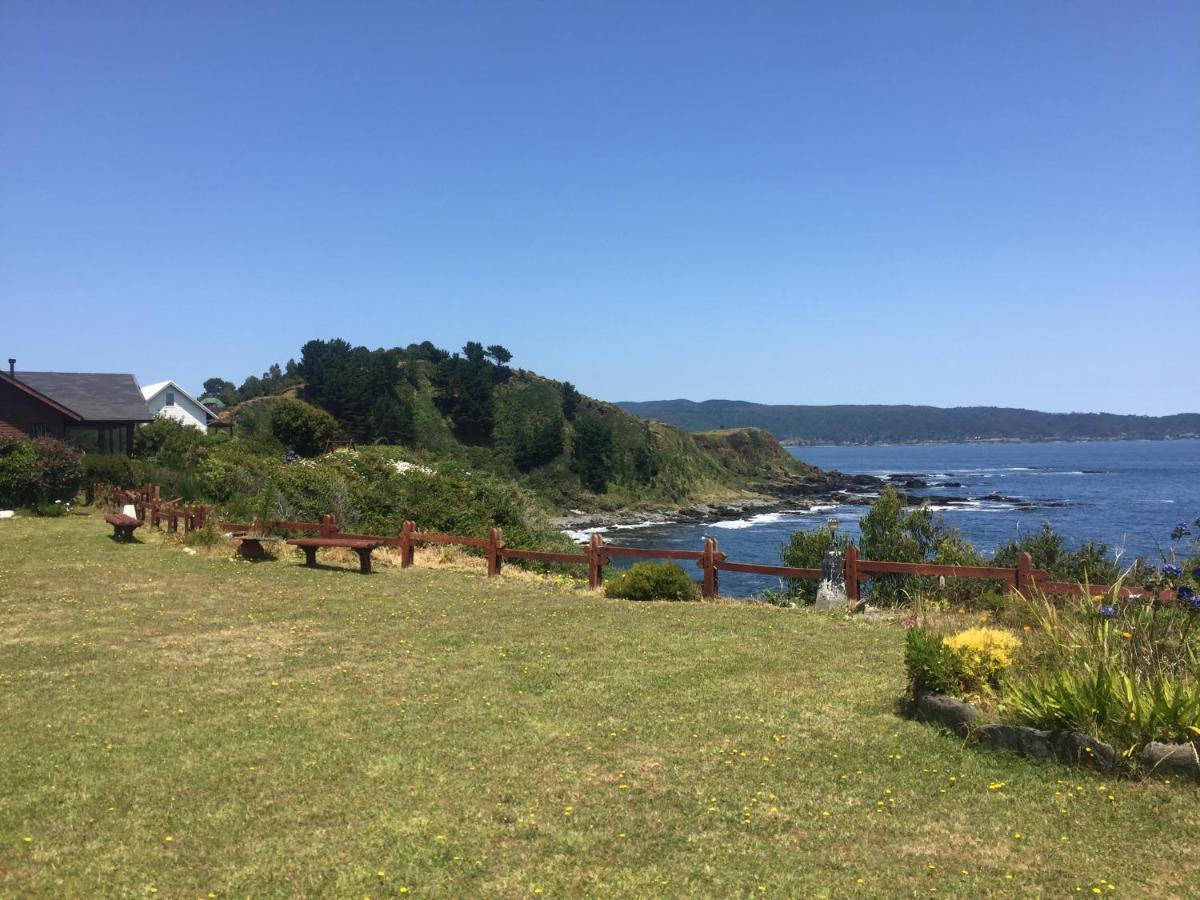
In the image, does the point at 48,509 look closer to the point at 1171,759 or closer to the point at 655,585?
the point at 655,585

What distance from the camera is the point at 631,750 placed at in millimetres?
7895

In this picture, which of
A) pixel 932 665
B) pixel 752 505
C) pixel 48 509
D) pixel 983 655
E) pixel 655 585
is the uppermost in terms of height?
pixel 983 655

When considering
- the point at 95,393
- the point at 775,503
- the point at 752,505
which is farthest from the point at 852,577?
the point at 775,503

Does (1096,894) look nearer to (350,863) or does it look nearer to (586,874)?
(586,874)

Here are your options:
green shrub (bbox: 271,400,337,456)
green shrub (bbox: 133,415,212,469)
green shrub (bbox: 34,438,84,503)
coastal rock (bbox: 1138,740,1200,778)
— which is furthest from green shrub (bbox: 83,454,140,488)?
coastal rock (bbox: 1138,740,1200,778)

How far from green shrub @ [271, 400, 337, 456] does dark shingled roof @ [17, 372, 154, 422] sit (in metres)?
11.1

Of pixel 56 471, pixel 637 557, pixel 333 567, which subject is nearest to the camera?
pixel 637 557

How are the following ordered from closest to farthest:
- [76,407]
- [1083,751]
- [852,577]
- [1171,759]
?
[1171,759]
[1083,751]
[852,577]
[76,407]

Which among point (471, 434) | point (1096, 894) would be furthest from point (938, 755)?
point (471, 434)

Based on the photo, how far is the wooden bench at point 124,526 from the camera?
73.7 feet

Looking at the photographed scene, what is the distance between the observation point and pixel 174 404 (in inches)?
2886

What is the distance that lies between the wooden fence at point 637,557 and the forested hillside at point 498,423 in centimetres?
5908

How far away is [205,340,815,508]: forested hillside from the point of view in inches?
3610

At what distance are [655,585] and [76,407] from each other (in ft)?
136
